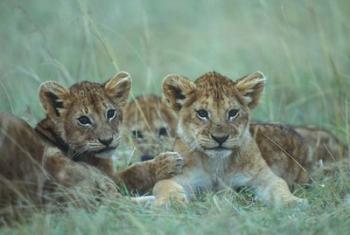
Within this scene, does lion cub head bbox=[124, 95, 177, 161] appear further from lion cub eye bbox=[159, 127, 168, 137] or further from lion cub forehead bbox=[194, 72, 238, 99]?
lion cub forehead bbox=[194, 72, 238, 99]

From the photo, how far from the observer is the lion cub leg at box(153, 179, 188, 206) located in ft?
25.8

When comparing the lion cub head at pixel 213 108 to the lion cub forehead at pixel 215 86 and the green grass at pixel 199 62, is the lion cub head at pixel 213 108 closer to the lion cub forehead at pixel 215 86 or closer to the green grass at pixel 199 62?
the lion cub forehead at pixel 215 86

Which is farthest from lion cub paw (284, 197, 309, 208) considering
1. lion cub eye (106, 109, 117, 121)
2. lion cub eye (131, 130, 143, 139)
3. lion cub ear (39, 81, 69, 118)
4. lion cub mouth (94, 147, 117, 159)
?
lion cub eye (131, 130, 143, 139)

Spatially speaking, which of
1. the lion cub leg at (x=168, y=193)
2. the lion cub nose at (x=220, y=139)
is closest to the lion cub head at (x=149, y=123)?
the lion cub leg at (x=168, y=193)

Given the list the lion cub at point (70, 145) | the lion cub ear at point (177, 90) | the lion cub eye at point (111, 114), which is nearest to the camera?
the lion cub at point (70, 145)

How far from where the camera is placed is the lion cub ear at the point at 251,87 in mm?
8594

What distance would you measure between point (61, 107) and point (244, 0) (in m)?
7.30

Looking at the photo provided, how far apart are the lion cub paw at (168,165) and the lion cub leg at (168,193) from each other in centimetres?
11

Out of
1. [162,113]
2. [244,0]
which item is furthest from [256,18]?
[162,113]

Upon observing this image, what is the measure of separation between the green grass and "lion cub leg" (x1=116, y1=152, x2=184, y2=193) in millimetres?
477

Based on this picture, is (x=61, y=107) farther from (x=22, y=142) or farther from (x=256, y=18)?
(x=256, y=18)

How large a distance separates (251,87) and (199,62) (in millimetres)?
4272

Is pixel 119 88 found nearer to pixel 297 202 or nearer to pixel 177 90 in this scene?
pixel 177 90

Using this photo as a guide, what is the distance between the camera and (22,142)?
725cm
